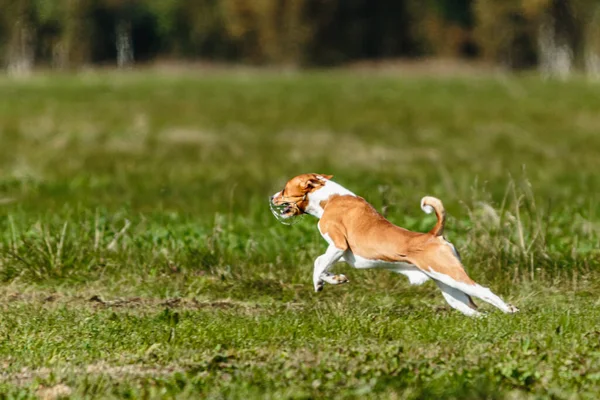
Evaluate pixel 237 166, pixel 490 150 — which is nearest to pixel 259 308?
pixel 237 166

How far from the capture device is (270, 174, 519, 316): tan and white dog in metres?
8.28

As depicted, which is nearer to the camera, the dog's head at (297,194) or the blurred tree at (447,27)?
the dog's head at (297,194)

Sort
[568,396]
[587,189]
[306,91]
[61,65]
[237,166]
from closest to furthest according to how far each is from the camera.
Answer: [568,396], [587,189], [237,166], [306,91], [61,65]

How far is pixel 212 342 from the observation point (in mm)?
8492

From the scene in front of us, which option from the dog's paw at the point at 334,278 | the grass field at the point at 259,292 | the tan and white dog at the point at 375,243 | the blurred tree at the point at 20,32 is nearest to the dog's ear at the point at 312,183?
the tan and white dog at the point at 375,243

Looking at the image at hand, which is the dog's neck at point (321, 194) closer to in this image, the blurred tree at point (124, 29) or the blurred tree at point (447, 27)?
the blurred tree at point (447, 27)

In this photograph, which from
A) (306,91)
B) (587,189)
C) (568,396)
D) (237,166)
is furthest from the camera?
(306,91)

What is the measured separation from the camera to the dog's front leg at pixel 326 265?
8.72 metres

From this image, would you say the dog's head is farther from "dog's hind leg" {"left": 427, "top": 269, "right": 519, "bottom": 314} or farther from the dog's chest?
"dog's hind leg" {"left": 427, "top": 269, "right": 519, "bottom": 314}

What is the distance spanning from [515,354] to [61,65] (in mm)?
68449

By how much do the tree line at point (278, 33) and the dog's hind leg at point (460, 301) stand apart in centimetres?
5689

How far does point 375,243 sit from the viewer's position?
28.1 ft

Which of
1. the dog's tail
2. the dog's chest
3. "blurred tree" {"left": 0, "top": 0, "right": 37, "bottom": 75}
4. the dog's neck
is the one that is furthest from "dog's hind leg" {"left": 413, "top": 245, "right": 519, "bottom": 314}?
"blurred tree" {"left": 0, "top": 0, "right": 37, "bottom": 75}

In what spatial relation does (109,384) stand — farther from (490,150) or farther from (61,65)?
(61,65)
